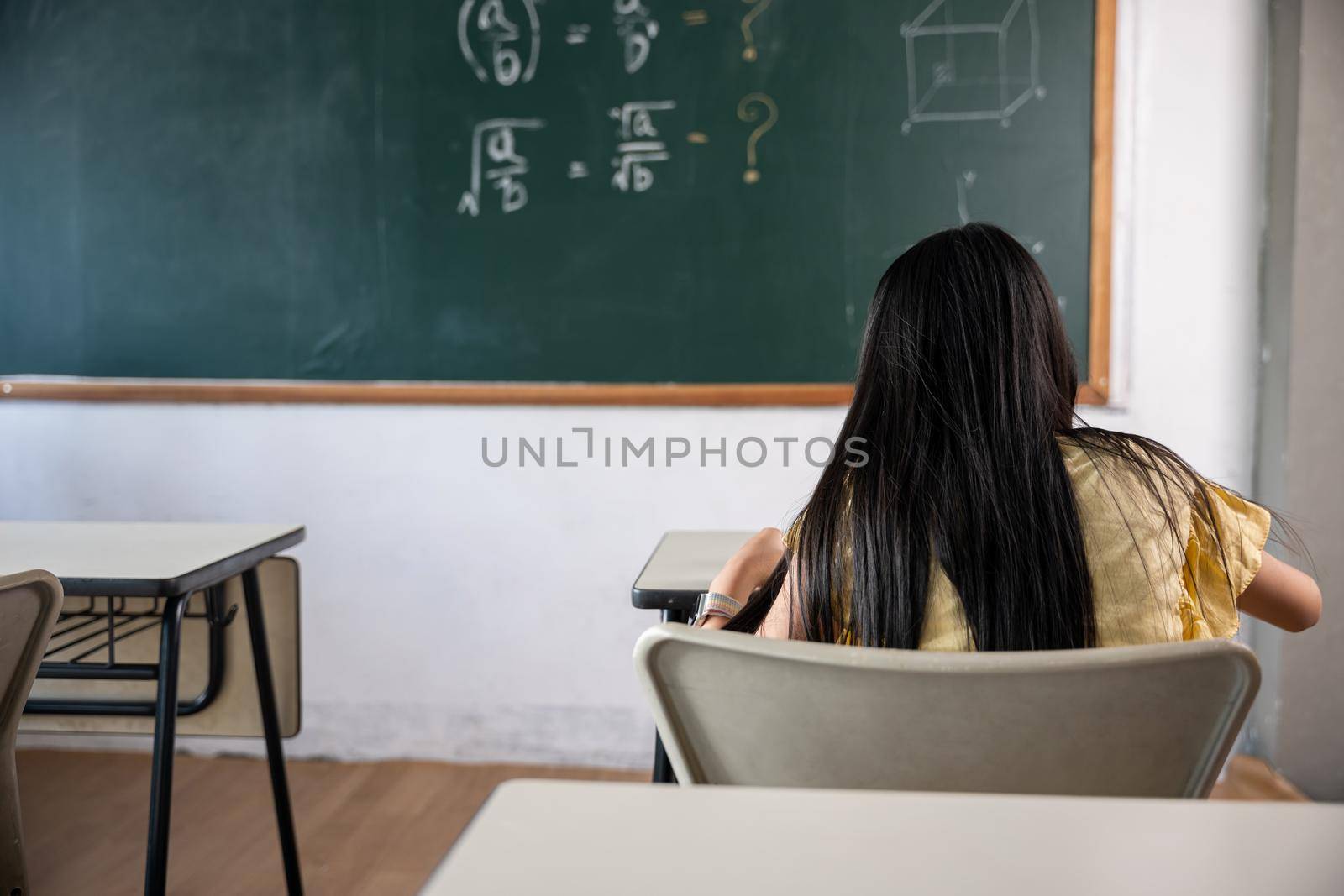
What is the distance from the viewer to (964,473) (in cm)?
93

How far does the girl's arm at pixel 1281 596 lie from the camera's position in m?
1.08

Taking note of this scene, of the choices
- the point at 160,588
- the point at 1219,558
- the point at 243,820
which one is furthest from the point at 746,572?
the point at 243,820

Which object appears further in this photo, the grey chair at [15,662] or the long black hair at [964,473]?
the grey chair at [15,662]

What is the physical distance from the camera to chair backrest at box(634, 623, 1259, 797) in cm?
61

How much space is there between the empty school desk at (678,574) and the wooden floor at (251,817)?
868mm

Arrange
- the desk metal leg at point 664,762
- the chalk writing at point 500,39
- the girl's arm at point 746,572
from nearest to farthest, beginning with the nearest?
the girl's arm at point 746,572 → the desk metal leg at point 664,762 → the chalk writing at point 500,39

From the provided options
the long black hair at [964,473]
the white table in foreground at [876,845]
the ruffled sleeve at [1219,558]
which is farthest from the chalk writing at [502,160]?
the white table in foreground at [876,845]

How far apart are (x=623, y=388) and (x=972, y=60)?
3.98ft

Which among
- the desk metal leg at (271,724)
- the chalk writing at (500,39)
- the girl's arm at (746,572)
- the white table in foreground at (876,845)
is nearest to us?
the white table in foreground at (876,845)

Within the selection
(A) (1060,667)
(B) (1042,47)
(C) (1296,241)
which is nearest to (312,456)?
(B) (1042,47)

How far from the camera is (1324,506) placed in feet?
7.59

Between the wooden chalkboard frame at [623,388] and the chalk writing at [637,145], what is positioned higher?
the chalk writing at [637,145]

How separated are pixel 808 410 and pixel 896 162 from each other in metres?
0.67

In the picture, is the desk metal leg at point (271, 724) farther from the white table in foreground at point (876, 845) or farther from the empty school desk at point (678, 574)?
the white table in foreground at point (876, 845)
